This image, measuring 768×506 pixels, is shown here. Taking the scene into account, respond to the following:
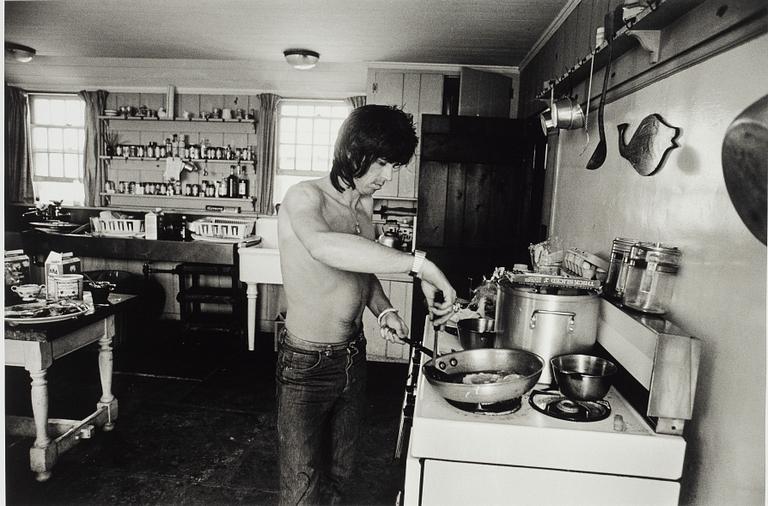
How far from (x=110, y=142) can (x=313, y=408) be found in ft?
20.8

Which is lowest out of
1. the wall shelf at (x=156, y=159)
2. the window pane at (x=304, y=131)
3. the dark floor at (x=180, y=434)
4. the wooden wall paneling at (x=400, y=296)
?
the dark floor at (x=180, y=434)

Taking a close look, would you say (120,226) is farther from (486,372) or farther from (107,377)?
(486,372)

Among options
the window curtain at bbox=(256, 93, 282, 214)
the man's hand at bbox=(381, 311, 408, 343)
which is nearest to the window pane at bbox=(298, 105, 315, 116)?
the window curtain at bbox=(256, 93, 282, 214)

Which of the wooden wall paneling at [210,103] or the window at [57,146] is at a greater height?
the wooden wall paneling at [210,103]

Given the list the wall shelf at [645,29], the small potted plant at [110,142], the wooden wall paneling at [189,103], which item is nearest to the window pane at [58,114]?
the small potted plant at [110,142]

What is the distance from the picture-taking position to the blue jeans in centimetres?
198

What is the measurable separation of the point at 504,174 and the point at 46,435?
156 inches

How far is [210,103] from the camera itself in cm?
677

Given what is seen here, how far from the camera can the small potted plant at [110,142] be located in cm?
691

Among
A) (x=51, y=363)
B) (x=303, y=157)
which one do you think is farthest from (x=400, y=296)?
(x=51, y=363)

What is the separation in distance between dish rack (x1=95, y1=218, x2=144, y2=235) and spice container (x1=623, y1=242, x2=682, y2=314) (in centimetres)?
527

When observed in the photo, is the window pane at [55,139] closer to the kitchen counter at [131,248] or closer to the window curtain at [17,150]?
the window curtain at [17,150]

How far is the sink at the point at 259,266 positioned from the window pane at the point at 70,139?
3787 millimetres

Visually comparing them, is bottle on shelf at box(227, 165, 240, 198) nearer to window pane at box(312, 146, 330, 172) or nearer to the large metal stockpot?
window pane at box(312, 146, 330, 172)
